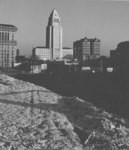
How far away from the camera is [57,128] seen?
327 centimetres

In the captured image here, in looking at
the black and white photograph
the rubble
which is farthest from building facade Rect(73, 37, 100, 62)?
the rubble

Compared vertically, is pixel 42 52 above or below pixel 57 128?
above

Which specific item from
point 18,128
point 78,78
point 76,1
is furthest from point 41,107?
point 78,78

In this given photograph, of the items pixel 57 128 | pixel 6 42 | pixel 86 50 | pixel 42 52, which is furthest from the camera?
pixel 42 52

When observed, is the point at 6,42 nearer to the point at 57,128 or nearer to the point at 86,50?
the point at 86,50

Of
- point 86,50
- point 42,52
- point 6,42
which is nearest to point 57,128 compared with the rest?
point 6,42

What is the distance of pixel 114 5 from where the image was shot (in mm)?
4328

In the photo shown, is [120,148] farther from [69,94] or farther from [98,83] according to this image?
[98,83]

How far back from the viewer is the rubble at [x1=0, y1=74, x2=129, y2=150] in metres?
2.72

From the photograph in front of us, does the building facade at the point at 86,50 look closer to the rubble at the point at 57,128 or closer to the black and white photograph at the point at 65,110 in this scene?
the black and white photograph at the point at 65,110

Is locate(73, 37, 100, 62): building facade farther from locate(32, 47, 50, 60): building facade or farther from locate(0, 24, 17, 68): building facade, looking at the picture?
locate(0, 24, 17, 68): building facade

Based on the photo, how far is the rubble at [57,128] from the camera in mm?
2719

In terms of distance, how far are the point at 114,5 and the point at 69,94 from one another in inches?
117

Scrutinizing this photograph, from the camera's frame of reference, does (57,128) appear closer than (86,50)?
Yes
